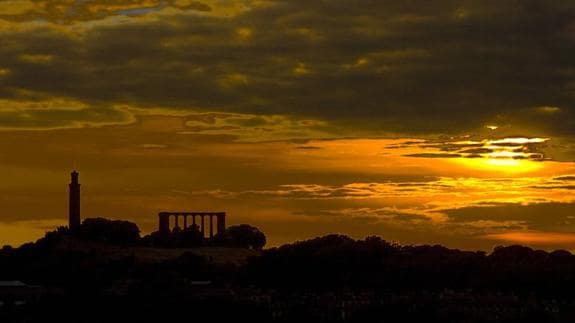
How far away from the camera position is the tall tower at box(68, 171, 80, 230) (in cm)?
18775

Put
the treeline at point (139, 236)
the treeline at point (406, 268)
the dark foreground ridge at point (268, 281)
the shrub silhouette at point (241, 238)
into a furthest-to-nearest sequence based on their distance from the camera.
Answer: the shrub silhouette at point (241, 238)
the treeline at point (139, 236)
the treeline at point (406, 268)
the dark foreground ridge at point (268, 281)

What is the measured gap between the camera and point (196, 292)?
306ft

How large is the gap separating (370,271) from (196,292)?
34.7m

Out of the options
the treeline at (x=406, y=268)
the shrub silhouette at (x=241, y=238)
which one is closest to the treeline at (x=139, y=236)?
the shrub silhouette at (x=241, y=238)

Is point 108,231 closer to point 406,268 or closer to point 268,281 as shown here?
point 268,281

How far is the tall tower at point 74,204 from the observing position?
188 m

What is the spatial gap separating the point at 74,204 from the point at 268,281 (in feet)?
237

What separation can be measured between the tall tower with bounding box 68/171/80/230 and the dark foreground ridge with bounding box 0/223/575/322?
6.73ft

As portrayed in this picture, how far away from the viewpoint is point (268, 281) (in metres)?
126

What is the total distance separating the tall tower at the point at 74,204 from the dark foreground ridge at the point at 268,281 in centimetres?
205

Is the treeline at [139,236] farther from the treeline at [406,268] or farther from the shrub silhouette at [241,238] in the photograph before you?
the treeline at [406,268]

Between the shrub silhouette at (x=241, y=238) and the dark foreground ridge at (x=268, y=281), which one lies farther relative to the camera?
the shrub silhouette at (x=241, y=238)

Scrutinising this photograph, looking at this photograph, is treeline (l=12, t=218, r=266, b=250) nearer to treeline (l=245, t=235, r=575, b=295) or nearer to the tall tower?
the tall tower

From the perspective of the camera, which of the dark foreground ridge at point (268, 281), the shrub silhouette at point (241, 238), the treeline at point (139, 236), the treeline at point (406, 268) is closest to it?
the dark foreground ridge at point (268, 281)
